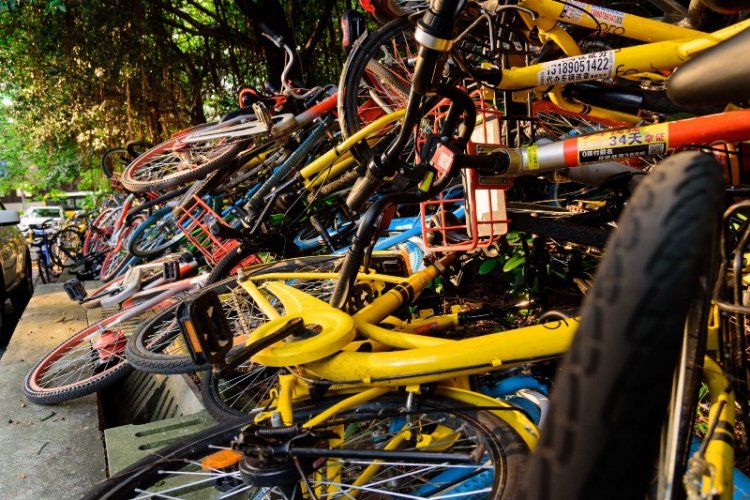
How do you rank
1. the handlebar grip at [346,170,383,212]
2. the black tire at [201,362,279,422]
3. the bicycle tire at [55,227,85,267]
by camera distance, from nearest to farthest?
the handlebar grip at [346,170,383,212] → the black tire at [201,362,279,422] → the bicycle tire at [55,227,85,267]

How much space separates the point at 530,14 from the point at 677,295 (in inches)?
85.8

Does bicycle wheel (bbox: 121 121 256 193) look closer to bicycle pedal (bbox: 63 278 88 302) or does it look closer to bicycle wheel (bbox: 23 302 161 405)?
bicycle pedal (bbox: 63 278 88 302)

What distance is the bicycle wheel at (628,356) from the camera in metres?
0.58

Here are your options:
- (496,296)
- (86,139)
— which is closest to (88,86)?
(86,139)

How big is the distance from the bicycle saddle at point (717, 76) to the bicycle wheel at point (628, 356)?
40 cm

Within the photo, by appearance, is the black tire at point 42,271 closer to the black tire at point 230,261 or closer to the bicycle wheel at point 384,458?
the black tire at point 230,261

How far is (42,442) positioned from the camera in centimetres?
274

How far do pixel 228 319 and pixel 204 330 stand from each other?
1.39m

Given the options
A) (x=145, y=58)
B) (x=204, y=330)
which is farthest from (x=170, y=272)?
(x=145, y=58)

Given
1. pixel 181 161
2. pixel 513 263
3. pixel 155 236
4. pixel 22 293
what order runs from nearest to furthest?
pixel 513 263, pixel 181 161, pixel 155 236, pixel 22 293

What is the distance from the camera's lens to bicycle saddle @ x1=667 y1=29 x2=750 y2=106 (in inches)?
34.3

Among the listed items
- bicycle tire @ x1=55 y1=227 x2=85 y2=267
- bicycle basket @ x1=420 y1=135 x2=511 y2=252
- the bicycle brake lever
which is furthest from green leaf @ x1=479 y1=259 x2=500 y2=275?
bicycle tire @ x1=55 y1=227 x2=85 y2=267

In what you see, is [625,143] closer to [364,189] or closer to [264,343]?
[364,189]

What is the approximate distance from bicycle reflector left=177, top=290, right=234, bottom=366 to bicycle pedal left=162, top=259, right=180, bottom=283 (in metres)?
2.48
